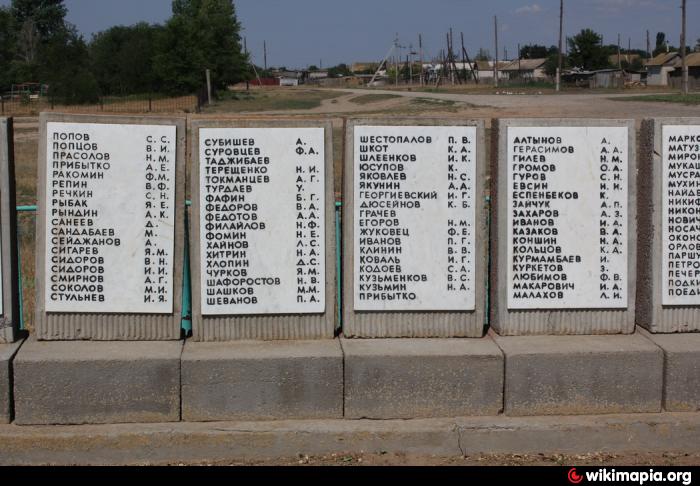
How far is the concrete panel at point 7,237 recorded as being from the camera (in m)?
6.00

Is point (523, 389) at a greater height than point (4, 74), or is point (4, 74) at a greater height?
point (4, 74)

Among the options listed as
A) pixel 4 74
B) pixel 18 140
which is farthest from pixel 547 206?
pixel 4 74

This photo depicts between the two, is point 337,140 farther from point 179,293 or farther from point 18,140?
point 179,293

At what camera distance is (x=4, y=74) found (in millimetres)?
88688

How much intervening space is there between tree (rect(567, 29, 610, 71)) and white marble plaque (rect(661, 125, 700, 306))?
376ft

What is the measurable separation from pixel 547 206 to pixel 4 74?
89.7m

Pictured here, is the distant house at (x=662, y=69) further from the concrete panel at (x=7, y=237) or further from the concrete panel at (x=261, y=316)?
the concrete panel at (x=7, y=237)

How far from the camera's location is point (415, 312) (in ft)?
20.3

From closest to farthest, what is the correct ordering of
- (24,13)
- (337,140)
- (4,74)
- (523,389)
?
(523,389), (337,140), (4,74), (24,13)

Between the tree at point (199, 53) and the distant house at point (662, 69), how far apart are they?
152ft

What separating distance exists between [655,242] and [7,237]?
3999mm

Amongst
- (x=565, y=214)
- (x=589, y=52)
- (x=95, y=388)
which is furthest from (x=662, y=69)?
(x=95, y=388)

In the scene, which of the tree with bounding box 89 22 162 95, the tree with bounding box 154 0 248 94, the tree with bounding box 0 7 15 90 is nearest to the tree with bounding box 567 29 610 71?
the tree with bounding box 154 0 248 94
